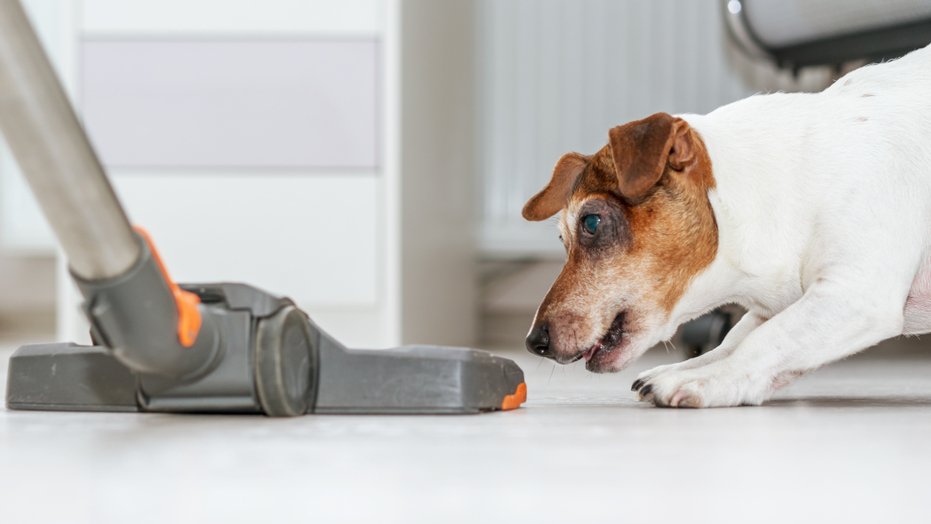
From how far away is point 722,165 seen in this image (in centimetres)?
131

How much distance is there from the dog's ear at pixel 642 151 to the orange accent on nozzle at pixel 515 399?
0.86ft

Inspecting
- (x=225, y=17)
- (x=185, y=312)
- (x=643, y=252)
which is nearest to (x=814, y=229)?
(x=643, y=252)

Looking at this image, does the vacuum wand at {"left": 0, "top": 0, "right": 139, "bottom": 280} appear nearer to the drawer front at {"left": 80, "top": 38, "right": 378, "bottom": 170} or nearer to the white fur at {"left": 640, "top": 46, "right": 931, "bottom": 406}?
the white fur at {"left": 640, "top": 46, "right": 931, "bottom": 406}

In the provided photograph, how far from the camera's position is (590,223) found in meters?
1.32

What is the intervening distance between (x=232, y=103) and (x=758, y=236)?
1.49m

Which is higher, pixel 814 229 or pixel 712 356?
pixel 814 229

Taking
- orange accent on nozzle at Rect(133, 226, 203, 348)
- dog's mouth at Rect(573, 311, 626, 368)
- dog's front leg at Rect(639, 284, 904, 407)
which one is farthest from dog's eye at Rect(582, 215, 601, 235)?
orange accent on nozzle at Rect(133, 226, 203, 348)

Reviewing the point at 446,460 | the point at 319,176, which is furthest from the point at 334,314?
the point at 446,460

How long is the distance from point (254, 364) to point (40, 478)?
25 cm

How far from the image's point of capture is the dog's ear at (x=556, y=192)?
1.45 meters

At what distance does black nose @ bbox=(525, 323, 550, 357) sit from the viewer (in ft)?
4.27

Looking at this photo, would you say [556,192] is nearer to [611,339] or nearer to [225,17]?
[611,339]

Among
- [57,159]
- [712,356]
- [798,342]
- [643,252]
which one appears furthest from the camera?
[712,356]

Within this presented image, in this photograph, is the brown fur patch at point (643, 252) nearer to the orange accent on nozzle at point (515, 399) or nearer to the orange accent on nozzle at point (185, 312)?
the orange accent on nozzle at point (515, 399)
